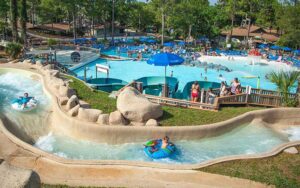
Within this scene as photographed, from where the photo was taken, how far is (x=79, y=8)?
55.3 meters

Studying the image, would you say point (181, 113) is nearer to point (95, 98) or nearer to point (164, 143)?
point (164, 143)

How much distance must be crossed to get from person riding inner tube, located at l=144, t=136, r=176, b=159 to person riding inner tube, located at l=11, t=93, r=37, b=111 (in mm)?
7628

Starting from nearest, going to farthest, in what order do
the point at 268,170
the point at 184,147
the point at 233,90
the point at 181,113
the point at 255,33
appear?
the point at 268,170 → the point at 184,147 → the point at 181,113 → the point at 233,90 → the point at 255,33

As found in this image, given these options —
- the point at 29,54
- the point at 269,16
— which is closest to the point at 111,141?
the point at 29,54

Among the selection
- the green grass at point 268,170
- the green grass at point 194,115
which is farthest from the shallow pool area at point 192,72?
the green grass at point 268,170

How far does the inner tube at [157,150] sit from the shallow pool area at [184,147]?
0.52ft

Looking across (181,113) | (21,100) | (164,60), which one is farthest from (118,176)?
(164,60)

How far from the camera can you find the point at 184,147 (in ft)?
40.9

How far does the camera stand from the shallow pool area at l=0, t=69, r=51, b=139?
14.8 m

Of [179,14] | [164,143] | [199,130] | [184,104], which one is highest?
[179,14]

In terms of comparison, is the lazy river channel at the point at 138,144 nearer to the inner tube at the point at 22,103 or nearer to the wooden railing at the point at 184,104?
the inner tube at the point at 22,103

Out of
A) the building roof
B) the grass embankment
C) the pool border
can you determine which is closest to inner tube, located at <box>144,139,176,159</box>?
the pool border

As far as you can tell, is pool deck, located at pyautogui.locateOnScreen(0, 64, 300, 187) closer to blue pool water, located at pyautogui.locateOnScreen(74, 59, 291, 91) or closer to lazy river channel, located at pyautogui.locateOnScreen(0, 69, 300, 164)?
lazy river channel, located at pyautogui.locateOnScreen(0, 69, 300, 164)

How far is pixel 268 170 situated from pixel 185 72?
2517 centimetres
